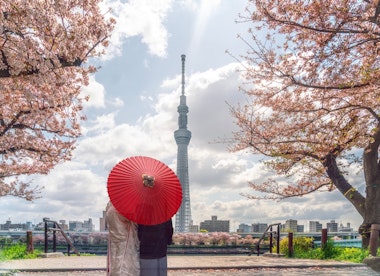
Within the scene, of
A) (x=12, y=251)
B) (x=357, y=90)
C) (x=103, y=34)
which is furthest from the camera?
(x=12, y=251)

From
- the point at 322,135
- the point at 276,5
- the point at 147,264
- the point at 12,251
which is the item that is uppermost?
the point at 276,5

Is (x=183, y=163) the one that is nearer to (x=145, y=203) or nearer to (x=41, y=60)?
(x=41, y=60)

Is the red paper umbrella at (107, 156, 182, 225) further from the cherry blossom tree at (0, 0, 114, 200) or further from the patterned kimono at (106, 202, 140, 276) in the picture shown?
the cherry blossom tree at (0, 0, 114, 200)

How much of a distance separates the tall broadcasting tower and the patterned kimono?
85940mm

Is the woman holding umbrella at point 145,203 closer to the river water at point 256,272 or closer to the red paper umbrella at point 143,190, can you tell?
the red paper umbrella at point 143,190

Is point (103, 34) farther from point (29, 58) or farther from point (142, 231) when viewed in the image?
point (142, 231)

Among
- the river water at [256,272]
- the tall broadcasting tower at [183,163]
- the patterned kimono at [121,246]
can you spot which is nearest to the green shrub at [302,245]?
the river water at [256,272]

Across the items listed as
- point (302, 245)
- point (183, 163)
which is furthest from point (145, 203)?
point (183, 163)

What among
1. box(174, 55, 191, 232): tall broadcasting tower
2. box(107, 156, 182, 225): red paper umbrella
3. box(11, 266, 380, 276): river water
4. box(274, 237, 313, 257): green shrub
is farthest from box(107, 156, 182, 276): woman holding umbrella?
box(174, 55, 191, 232): tall broadcasting tower

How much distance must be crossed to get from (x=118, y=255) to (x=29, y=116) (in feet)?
39.6

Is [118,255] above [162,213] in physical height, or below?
below

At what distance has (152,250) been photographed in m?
4.30

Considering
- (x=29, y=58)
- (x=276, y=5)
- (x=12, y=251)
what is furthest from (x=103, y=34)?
(x=12, y=251)

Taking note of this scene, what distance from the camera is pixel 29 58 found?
9.10 metres
